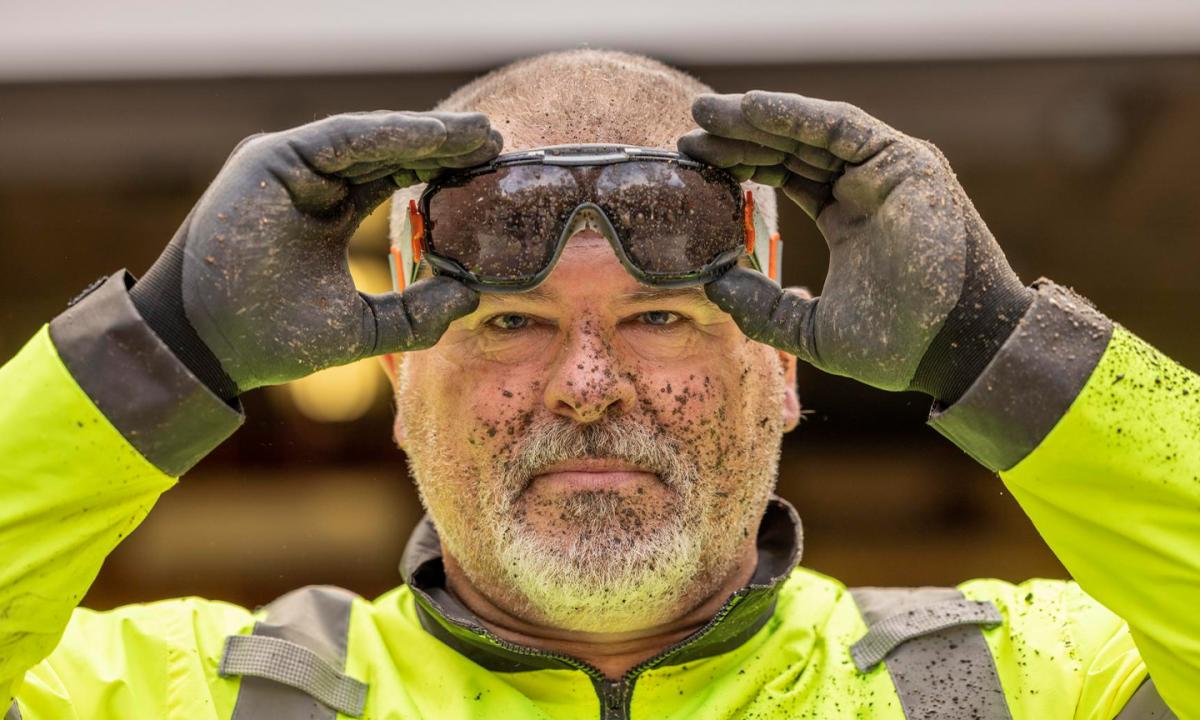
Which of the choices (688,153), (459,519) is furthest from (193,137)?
(688,153)

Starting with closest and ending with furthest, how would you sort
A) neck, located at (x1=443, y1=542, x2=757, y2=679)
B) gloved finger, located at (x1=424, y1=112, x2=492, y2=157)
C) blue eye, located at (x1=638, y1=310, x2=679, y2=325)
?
gloved finger, located at (x1=424, y1=112, x2=492, y2=157) < blue eye, located at (x1=638, y1=310, x2=679, y2=325) < neck, located at (x1=443, y1=542, x2=757, y2=679)

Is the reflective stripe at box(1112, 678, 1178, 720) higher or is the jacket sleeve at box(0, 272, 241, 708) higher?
the jacket sleeve at box(0, 272, 241, 708)

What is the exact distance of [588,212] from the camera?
6.13ft

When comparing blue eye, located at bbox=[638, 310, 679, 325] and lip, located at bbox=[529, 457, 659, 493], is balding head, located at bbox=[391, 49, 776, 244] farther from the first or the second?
lip, located at bbox=[529, 457, 659, 493]

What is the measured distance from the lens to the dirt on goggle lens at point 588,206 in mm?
1863

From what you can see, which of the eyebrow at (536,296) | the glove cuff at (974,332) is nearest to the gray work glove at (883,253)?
the glove cuff at (974,332)

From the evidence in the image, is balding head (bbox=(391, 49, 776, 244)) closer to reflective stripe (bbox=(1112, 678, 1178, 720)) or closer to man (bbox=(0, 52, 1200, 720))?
man (bbox=(0, 52, 1200, 720))

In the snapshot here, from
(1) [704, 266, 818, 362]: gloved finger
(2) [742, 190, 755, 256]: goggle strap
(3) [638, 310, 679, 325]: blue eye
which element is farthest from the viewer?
(3) [638, 310, 679, 325]: blue eye

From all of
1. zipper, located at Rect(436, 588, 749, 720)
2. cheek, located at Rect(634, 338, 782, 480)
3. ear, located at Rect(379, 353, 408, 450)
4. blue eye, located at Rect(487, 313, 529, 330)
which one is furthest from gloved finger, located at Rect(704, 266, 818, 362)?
ear, located at Rect(379, 353, 408, 450)

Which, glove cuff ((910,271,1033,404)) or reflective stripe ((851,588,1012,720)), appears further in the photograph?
reflective stripe ((851,588,1012,720))

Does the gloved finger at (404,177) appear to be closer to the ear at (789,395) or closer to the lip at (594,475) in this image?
the lip at (594,475)

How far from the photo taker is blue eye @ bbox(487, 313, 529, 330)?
2.08 meters

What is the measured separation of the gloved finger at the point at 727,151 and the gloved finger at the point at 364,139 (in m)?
0.38

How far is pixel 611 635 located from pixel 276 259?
91 centimetres
